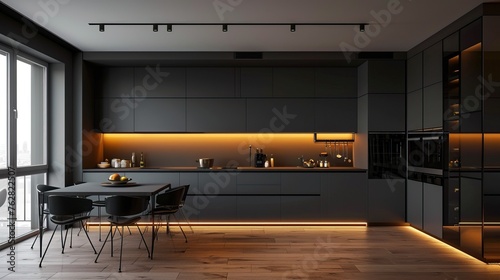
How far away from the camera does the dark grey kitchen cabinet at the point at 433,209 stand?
548cm

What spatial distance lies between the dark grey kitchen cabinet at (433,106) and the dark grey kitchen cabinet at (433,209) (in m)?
0.87

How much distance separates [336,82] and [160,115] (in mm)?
3102

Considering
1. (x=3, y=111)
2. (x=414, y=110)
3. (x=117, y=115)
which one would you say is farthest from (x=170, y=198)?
(x=414, y=110)

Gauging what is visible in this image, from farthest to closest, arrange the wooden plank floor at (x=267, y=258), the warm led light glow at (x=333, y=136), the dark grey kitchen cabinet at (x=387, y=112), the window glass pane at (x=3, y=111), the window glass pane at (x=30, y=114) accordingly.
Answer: the warm led light glow at (x=333, y=136), the dark grey kitchen cabinet at (x=387, y=112), the window glass pane at (x=30, y=114), the window glass pane at (x=3, y=111), the wooden plank floor at (x=267, y=258)

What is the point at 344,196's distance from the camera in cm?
666

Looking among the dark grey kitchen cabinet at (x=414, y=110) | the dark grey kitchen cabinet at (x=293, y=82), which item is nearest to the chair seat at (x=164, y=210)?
the dark grey kitchen cabinet at (x=293, y=82)

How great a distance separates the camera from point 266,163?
7.16 metres

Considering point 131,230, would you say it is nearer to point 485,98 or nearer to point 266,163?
point 266,163

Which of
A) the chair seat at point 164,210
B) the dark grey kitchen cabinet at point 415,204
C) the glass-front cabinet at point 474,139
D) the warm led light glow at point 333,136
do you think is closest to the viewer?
the glass-front cabinet at point 474,139

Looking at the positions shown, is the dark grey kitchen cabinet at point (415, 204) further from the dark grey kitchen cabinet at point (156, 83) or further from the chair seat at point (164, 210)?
the dark grey kitchen cabinet at point (156, 83)

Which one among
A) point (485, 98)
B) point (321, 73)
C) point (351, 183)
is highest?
point (321, 73)

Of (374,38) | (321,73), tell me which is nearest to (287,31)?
(374,38)

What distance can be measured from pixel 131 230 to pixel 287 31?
3857 mm

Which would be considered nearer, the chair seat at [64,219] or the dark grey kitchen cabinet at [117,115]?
the chair seat at [64,219]
